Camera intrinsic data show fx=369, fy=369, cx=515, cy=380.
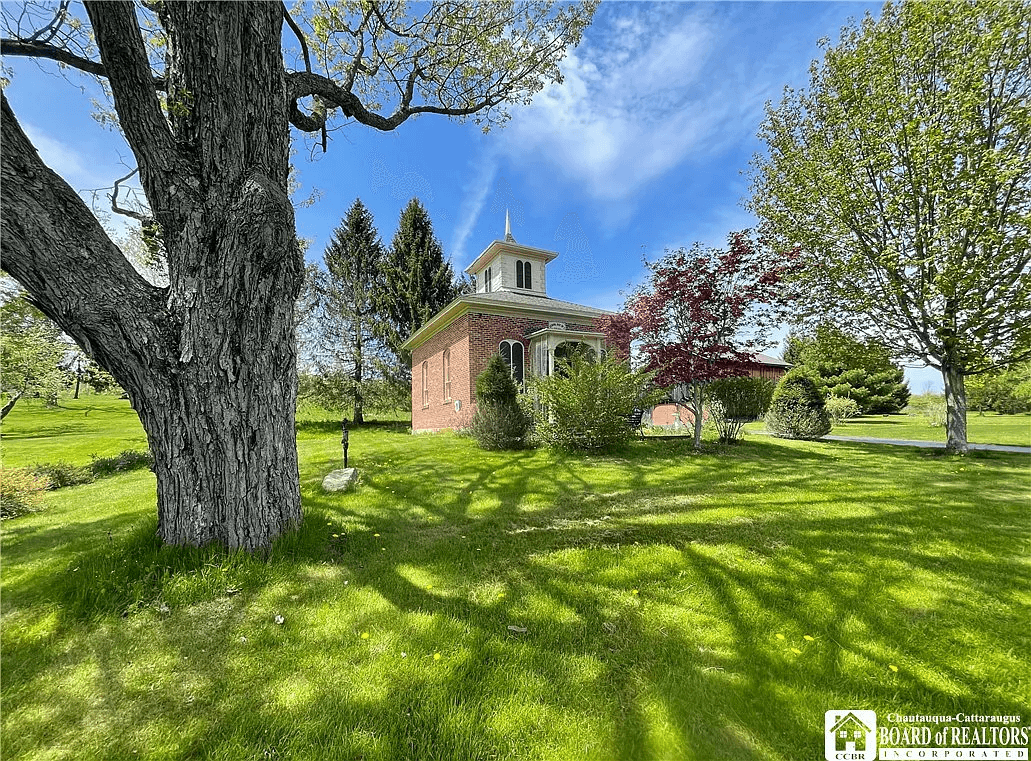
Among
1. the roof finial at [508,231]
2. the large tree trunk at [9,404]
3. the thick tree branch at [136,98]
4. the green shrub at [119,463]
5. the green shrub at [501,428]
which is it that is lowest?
the green shrub at [119,463]

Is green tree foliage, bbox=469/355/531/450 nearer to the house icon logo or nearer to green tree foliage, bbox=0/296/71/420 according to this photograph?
the house icon logo

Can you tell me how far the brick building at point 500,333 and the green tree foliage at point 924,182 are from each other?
7.31 meters

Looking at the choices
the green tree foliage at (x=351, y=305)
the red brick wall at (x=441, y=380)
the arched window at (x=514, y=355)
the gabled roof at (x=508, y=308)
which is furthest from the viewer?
the green tree foliage at (x=351, y=305)

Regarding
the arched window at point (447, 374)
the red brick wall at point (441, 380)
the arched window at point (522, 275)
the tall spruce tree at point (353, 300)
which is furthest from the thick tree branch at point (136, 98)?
the tall spruce tree at point (353, 300)

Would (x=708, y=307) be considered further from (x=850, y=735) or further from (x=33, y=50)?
(x=33, y=50)

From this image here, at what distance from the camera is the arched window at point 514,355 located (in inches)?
554

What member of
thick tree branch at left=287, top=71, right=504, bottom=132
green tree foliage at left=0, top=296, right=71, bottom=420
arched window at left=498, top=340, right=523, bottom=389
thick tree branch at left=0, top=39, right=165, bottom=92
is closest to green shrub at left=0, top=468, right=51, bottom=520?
green tree foliage at left=0, top=296, right=71, bottom=420

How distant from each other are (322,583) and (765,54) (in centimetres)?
937

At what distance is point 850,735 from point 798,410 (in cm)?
1427

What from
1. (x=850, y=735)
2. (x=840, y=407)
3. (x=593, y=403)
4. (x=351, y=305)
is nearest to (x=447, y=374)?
(x=593, y=403)

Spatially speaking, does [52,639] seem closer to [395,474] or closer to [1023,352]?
[395,474]

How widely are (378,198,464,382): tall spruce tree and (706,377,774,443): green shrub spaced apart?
16.2 meters

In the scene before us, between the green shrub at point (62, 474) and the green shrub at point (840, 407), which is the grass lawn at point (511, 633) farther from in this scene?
the green shrub at point (840, 407)

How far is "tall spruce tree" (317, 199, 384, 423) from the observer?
21734 mm
